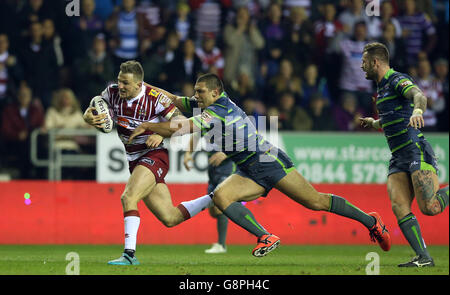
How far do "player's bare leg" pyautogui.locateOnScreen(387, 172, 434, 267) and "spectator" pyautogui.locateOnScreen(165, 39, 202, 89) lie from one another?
7399mm

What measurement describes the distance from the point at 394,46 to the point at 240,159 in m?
9.09

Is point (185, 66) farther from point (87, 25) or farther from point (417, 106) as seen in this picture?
point (417, 106)

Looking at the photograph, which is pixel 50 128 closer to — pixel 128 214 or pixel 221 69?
pixel 221 69

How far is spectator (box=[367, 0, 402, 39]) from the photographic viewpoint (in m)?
18.9

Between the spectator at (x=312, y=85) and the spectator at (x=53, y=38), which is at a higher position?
the spectator at (x=53, y=38)

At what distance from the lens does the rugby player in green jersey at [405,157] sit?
10.2 metres

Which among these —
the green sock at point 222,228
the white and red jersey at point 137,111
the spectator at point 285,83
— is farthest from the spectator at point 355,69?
the white and red jersey at point 137,111

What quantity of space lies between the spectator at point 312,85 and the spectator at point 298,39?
31 centimetres

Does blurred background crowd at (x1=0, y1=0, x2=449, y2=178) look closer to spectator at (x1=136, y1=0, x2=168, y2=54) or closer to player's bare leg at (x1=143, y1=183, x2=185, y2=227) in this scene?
spectator at (x1=136, y1=0, x2=168, y2=54)

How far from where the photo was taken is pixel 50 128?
16.2 m

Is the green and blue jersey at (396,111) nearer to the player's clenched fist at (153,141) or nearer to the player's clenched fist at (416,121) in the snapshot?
the player's clenched fist at (416,121)

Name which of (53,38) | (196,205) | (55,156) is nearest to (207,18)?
(53,38)

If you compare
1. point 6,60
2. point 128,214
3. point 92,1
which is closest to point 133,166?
point 128,214

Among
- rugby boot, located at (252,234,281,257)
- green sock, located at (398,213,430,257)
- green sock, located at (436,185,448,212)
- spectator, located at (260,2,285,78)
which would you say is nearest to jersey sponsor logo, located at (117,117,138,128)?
rugby boot, located at (252,234,281,257)
